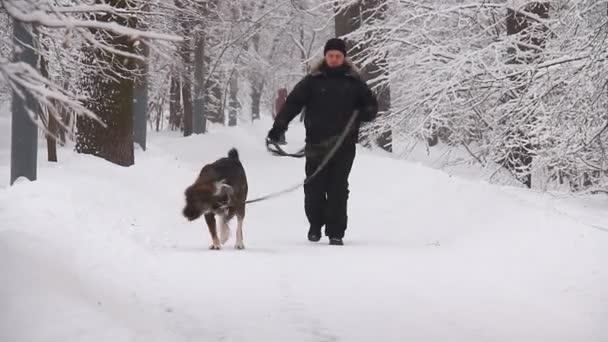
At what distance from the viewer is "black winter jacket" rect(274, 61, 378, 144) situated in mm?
8883

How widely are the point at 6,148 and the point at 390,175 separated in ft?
38.1

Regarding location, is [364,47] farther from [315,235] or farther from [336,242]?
[336,242]

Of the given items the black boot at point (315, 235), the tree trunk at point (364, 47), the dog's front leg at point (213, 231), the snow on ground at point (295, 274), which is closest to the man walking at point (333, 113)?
the black boot at point (315, 235)

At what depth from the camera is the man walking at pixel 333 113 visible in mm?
8883

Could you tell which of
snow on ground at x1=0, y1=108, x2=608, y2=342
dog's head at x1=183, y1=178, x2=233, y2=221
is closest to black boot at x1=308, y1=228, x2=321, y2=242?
snow on ground at x1=0, y1=108, x2=608, y2=342

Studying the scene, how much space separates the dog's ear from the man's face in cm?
179

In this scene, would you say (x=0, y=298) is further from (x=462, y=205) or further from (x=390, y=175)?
(x=390, y=175)

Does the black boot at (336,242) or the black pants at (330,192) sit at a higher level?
the black pants at (330,192)

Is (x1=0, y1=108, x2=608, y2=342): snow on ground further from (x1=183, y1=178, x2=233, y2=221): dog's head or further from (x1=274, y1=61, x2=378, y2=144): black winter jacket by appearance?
(x1=274, y1=61, x2=378, y2=144): black winter jacket

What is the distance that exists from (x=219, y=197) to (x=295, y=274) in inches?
85.9

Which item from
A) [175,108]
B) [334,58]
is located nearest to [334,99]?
[334,58]

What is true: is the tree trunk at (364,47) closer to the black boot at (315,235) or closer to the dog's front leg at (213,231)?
the black boot at (315,235)

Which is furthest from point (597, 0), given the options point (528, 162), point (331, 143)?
point (528, 162)

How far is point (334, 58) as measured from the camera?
8828 mm
